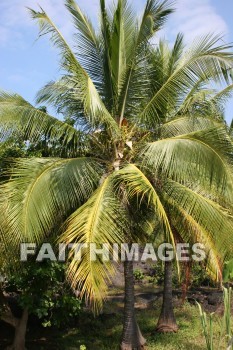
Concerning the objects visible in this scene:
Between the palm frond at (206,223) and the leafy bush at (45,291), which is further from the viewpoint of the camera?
the leafy bush at (45,291)

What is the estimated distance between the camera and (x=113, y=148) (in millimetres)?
7965

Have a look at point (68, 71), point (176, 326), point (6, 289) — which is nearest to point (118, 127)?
point (68, 71)

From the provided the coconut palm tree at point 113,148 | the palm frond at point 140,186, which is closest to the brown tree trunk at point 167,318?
the coconut palm tree at point 113,148

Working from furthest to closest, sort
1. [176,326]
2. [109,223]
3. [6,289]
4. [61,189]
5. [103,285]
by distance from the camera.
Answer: [176,326] → [6,289] → [61,189] → [109,223] → [103,285]

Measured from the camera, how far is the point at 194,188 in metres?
7.49

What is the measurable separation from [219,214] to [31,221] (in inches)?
114

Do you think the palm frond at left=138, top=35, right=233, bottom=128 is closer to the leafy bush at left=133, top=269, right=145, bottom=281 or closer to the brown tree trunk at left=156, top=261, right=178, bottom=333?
the brown tree trunk at left=156, top=261, right=178, bottom=333

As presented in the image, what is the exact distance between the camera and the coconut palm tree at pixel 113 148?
6.62 meters

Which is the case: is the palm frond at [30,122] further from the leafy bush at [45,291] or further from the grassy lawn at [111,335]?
the grassy lawn at [111,335]

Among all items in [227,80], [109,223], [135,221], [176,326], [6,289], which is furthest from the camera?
[176,326]

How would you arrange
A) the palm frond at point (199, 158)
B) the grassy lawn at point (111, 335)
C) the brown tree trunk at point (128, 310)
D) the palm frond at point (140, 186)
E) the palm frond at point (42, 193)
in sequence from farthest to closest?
the grassy lawn at point (111, 335), the brown tree trunk at point (128, 310), the palm frond at point (199, 158), the palm frond at point (42, 193), the palm frond at point (140, 186)

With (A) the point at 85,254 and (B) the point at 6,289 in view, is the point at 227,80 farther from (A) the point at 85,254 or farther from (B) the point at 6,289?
(B) the point at 6,289

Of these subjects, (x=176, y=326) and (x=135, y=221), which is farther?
(x=176, y=326)

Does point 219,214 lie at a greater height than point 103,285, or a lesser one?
greater
